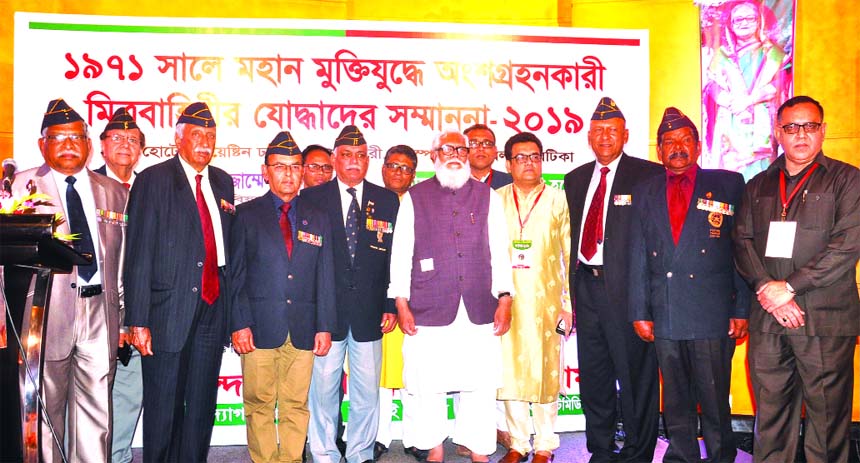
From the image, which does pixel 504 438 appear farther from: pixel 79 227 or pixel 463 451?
pixel 79 227

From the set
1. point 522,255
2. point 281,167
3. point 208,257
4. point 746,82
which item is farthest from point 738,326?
point 208,257

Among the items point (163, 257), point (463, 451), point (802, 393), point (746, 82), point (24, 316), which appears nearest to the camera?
point (24, 316)

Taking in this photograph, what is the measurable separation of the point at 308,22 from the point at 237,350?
2.51 meters

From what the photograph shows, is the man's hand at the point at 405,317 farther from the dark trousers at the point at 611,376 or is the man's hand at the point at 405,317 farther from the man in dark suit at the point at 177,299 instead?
the dark trousers at the point at 611,376

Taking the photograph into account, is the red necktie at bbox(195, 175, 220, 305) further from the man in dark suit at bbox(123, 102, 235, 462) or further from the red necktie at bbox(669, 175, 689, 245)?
the red necktie at bbox(669, 175, 689, 245)

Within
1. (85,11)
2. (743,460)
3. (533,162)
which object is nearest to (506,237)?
(533,162)

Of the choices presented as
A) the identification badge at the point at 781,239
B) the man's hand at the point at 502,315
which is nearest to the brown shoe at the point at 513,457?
the man's hand at the point at 502,315

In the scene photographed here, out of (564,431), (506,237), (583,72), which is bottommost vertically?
(564,431)

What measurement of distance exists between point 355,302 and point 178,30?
240 centimetres

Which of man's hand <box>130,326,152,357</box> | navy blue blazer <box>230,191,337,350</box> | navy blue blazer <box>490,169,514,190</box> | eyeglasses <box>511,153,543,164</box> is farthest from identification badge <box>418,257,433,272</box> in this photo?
man's hand <box>130,326,152,357</box>

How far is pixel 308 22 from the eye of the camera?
516 centimetres

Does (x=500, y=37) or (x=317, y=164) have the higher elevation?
(x=500, y=37)

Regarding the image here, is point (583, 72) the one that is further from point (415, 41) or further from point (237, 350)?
point (237, 350)

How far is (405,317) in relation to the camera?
4121mm
